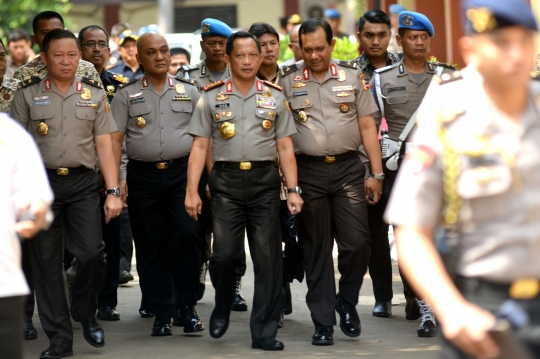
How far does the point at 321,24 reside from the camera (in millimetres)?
7156

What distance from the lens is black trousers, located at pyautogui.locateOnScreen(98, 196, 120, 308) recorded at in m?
8.05

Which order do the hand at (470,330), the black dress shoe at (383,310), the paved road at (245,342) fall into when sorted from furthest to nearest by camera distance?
the black dress shoe at (383,310), the paved road at (245,342), the hand at (470,330)

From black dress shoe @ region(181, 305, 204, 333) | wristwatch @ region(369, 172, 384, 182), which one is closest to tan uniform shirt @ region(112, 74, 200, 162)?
black dress shoe @ region(181, 305, 204, 333)

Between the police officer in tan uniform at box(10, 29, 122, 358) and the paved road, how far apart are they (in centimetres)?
32

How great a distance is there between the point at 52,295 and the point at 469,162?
169 inches

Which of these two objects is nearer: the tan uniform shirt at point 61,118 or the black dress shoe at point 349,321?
the tan uniform shirt at point 61,118

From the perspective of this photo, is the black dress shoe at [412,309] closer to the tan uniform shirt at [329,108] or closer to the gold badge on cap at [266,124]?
the tan uniform shirt at [329,108]

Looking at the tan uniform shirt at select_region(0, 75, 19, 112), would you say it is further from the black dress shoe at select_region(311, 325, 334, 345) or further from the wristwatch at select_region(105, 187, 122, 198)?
the black dress shoe at select_region(311, 325, 334, 345)

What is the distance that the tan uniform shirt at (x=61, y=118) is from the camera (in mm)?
6699

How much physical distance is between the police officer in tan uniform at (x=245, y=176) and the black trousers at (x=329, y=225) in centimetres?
21

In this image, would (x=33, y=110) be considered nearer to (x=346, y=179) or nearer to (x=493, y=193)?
(x=346, y=179)

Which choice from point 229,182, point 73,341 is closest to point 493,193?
point 229,182

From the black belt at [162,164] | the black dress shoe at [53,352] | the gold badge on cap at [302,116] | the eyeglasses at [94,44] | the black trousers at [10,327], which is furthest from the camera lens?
the eyeglasses at [94,44]

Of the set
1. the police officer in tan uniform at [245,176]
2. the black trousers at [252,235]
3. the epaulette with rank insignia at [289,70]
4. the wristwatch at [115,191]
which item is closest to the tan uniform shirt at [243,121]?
the police officer in tan uniform at [245,176]
